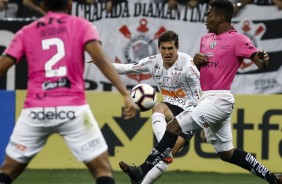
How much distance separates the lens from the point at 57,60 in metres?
7.01

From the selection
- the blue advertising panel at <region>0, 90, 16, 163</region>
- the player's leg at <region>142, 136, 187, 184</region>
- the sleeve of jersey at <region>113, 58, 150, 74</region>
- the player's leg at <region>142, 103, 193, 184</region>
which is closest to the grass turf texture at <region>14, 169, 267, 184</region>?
the blue advertising panel at <region>0, 90, 16, 163</region>

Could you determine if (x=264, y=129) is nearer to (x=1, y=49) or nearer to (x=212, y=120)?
(x=212, y=120)

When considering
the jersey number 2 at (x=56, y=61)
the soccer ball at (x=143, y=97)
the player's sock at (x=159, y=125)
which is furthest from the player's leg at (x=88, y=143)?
the player's sock at (x=159, y=125)

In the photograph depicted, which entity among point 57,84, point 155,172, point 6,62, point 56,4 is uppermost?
point 56,4

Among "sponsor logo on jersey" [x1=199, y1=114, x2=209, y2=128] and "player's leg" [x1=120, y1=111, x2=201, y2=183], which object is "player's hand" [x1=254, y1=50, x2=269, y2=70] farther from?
"player's leg" [x1=120, y1=111, x2=201, y2=183]

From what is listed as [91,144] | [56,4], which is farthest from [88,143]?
[56,4]

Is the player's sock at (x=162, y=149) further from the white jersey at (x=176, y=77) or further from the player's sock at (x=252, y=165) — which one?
the white jersey at (x=176, y=77)

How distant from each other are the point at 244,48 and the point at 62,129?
3.47 meters

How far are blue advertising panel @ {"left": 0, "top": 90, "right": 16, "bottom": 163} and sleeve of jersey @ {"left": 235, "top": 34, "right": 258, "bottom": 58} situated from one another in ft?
15.8

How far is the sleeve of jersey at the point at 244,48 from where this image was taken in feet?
32.3

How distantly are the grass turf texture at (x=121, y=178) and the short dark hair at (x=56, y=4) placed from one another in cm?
517

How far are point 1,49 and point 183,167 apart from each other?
4.01 meters

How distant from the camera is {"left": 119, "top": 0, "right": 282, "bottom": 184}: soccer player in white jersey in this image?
392 inches

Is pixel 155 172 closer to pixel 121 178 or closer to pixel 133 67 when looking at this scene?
pixel 133 67
